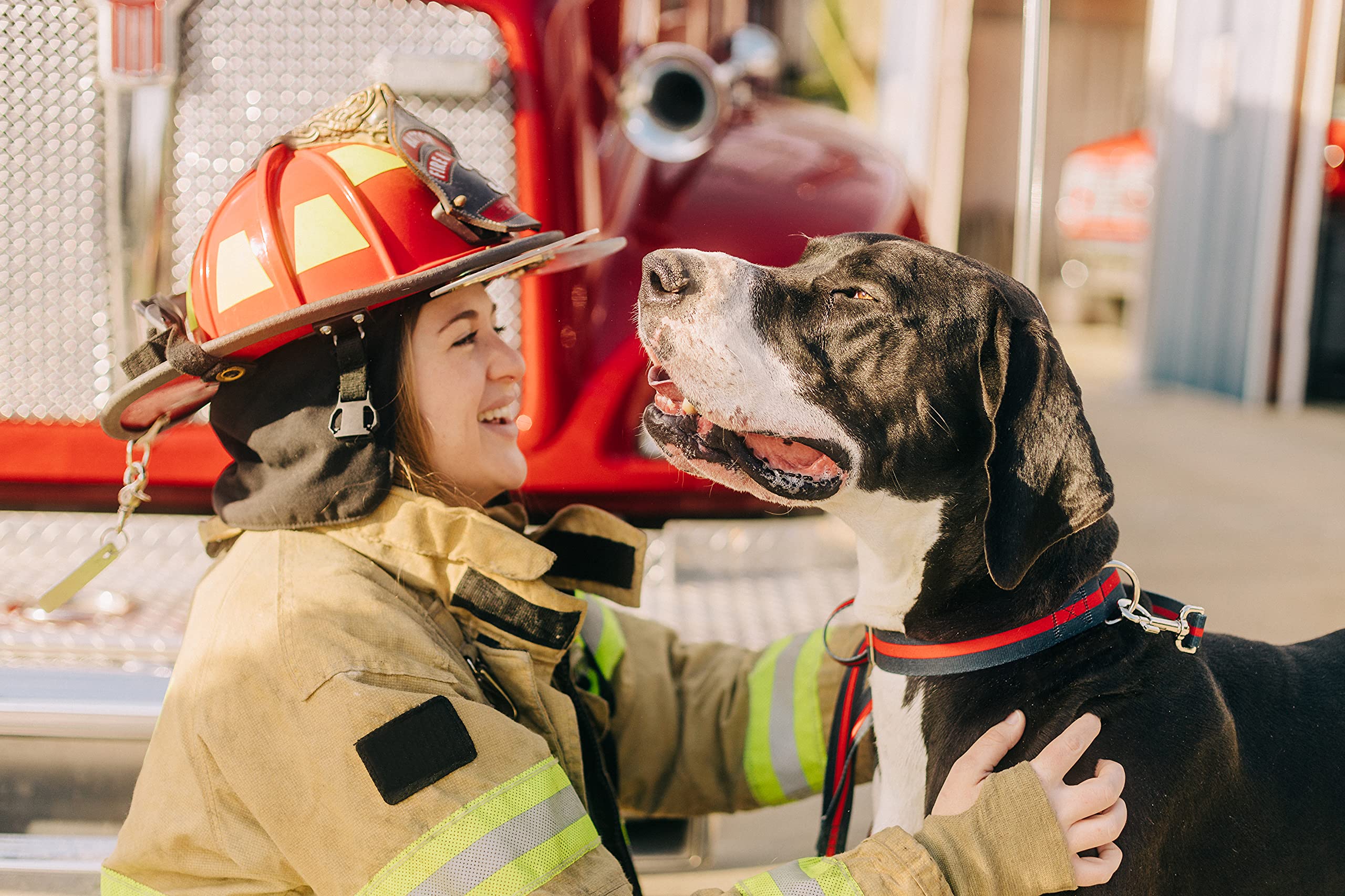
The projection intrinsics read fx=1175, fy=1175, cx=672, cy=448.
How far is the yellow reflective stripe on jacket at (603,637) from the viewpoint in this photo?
7.60 feet

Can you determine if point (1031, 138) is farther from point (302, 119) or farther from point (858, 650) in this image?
point (302, 119)

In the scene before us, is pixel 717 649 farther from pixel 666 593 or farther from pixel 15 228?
pixel 15 228

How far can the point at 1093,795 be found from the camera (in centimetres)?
158

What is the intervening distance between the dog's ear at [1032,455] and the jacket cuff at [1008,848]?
301 millimetres

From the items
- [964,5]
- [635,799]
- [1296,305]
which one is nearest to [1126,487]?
[1296,305]

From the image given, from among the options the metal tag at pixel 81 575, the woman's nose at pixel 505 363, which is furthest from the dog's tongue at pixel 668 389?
the metal tag at pixel 81 575

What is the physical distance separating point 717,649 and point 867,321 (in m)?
0.94

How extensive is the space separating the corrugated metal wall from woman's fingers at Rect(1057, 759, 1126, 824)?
22.7ft

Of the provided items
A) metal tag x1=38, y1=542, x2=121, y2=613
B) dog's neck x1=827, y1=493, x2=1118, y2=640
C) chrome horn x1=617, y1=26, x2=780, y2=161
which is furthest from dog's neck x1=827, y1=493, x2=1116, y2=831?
chrome horn x1=617, y1=26, x2=780, y2=161

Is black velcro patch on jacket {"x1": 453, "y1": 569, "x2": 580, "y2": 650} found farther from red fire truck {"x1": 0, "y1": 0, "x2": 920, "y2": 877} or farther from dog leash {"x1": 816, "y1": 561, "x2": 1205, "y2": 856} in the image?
red fire truck {"x1": 0, "y1": 0, "x2": 920, "y2": 877}

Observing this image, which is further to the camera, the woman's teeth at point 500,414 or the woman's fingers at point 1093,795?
the woman's teeth at point 500,414

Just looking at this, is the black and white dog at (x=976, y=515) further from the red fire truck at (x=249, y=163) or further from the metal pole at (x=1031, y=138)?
the red fire truck at (x=249, y=163)

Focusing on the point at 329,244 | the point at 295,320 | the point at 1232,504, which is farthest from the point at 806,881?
the point at 1232,504

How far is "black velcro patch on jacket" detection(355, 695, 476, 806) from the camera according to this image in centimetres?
157
